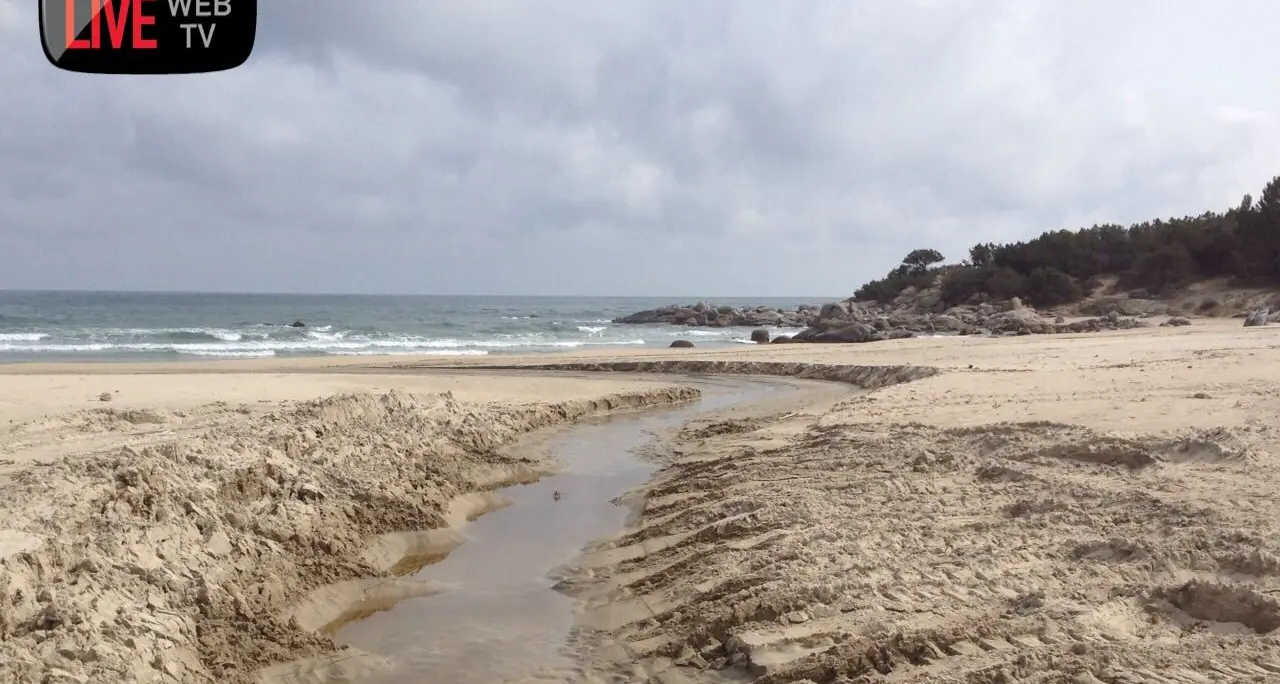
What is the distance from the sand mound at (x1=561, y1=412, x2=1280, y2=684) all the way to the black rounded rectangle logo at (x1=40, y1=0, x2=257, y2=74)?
383 centimetres

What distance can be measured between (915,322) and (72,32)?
36798 mm

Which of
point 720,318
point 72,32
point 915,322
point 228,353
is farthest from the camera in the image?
point 720,318

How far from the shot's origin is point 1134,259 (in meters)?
41.6

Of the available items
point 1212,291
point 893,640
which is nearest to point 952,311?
point 1212,291

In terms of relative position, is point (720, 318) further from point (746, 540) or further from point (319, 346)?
point (746, 540)

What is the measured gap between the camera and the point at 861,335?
31672 mm

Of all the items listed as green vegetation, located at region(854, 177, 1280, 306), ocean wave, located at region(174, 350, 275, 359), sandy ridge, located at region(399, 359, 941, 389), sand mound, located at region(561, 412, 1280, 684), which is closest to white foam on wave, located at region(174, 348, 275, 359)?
ocean wave, located at region(174, 350, 275, 359)

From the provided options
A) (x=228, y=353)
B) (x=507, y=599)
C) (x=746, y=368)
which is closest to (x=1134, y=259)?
(x=746, y=368)

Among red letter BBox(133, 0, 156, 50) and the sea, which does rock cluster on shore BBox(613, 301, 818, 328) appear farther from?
red letter BBox(133, 0, 156, 50)

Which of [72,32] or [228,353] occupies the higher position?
[72,32]

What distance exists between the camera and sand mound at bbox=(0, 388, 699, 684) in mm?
3830

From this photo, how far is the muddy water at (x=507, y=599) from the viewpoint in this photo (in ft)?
14.5

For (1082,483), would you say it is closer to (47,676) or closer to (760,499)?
(760,499)

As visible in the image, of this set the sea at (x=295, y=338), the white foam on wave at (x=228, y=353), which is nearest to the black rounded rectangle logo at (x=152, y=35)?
the sea at (x=295, y=338)
